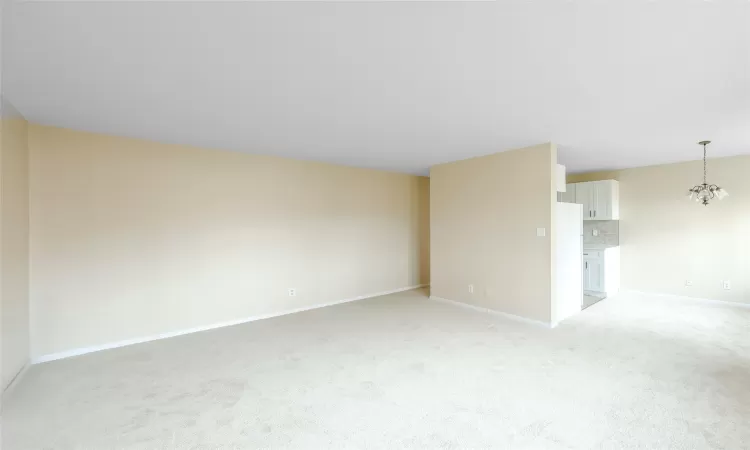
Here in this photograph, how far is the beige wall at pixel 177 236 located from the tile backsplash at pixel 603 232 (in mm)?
4393

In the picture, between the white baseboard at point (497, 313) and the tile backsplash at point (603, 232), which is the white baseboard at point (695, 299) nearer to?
the tile backsplash at point (603, 232)

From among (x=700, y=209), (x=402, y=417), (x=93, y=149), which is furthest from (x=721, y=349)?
(x=93, y=149)

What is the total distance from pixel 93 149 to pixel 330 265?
336 cm

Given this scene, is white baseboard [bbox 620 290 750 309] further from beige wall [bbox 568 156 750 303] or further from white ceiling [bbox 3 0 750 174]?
white ceiling [bbox 3 0 750 174]

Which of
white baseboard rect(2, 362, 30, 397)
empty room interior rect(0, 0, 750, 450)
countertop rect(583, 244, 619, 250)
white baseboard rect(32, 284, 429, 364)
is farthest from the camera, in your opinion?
countertop rect(583, 244, 619, 250)

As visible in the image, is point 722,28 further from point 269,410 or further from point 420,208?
point 420,208

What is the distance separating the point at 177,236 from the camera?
13.5 feet

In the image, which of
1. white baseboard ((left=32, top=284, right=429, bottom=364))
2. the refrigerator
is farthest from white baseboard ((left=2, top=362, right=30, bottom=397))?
the refrigerator

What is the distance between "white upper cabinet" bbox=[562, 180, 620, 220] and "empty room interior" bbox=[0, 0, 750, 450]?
49 millimetres

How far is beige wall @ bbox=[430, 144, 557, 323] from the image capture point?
429 centimetres

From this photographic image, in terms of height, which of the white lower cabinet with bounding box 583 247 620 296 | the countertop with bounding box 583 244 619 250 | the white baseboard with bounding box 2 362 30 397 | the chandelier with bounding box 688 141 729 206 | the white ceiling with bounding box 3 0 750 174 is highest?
the white ceiling with bounding box 3 0 750 174

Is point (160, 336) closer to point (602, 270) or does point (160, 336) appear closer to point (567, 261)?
point (567, 261)

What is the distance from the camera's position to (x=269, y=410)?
2.41 m

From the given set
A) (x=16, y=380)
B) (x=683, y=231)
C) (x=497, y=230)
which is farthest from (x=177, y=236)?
(x=683, y=231)
